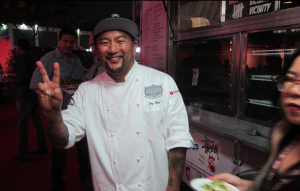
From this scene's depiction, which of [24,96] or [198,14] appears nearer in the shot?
[198,14]

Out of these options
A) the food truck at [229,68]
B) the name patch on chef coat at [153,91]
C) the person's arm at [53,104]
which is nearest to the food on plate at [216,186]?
the food truck at [229,68]

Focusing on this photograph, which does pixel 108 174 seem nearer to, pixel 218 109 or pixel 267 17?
pixel 218 109

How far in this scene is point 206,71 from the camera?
340 cm

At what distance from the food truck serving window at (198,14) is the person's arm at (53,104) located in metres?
2.48

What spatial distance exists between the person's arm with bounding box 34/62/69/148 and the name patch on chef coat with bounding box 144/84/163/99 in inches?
24.8

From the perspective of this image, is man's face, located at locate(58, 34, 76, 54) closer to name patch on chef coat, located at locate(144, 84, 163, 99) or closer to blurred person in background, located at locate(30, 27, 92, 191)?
blurred person in background, located at locate(30, 27, 92, 191)

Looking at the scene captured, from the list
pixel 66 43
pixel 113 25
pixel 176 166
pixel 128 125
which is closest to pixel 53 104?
pixel 128 125

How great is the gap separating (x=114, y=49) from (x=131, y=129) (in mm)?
605

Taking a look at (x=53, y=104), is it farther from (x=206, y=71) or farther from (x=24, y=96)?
→ (x=24, y=96)

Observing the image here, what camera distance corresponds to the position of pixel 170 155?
1683 mm

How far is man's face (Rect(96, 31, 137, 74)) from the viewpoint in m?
1.65

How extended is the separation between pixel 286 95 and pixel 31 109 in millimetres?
4635

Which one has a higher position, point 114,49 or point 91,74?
point 114,49

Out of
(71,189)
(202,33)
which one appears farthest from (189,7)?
(71,189)
